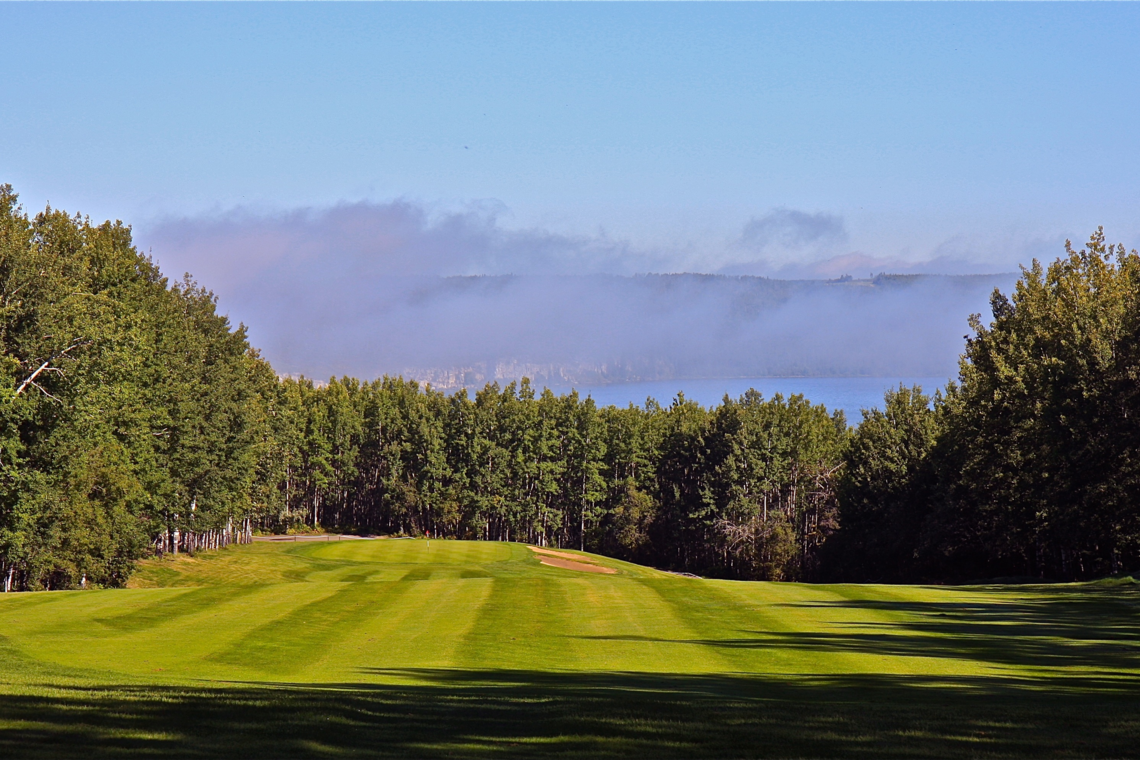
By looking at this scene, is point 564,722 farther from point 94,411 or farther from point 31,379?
point 31,379

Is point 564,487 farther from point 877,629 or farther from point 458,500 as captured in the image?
point 877,629

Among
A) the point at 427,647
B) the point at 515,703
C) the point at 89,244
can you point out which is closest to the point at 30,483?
the point at 89,244

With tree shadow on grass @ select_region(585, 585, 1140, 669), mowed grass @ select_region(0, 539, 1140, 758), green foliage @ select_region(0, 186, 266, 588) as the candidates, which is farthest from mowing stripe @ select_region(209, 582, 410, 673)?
green foliage @ select_region(0, 186, 266, 588)

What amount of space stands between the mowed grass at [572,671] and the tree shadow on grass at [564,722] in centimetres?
4

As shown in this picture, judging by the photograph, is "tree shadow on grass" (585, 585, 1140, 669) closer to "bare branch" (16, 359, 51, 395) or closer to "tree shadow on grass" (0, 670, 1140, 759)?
"tree shadow on grass" (0, 670, 1140, 759)

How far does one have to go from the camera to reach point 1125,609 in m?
21.9

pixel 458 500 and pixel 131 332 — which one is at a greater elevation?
pixel 131 332

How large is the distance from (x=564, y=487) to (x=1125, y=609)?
74.1m

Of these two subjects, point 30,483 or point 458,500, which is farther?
point 458,500

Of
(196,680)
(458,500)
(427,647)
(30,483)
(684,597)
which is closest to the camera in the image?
(196,680)

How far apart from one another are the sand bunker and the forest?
16.0 meters

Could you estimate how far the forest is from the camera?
35000mm

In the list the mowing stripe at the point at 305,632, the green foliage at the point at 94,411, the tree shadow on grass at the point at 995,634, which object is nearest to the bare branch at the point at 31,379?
the green foliage at the point at 94,411

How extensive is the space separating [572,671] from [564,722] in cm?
567
